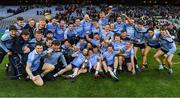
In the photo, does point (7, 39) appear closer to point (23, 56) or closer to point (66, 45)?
point (23, 56)

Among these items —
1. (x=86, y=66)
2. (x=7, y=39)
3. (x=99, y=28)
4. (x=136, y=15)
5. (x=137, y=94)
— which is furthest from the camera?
(x=136, y=15)

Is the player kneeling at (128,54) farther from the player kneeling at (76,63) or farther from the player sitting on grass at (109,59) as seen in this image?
the player kneeling at (76,63)

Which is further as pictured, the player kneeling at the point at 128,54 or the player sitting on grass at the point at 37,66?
the player kneeling at the point at 128,54

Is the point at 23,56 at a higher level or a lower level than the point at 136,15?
higher

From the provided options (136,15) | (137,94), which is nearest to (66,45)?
(137,94)

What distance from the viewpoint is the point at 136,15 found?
47.3 meters

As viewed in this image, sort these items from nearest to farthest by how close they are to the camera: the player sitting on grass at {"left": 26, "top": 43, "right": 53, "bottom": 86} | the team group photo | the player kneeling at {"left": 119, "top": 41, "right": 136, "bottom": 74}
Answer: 1. the player sitting on grass at {"left": 26, "top": 43, "right": 53, "bottom": 86}
2. the team group photo
3. the player kneeling at {"left": 119, "top": 41, "right": 136, "bottom": 74}

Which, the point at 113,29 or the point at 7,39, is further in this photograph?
the point at 113,29

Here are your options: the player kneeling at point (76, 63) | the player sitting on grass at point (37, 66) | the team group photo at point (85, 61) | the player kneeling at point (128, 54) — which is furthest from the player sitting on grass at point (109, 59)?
the player sitting on grass at point (37, 66)

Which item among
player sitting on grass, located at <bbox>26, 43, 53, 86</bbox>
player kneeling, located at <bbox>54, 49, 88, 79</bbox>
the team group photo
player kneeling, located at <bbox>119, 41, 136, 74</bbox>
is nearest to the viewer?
player sitting on grass, located at <bbox>26, 43, 53, 86</bbox>

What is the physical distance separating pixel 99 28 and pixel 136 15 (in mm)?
31462

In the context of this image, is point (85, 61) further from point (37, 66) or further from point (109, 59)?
point (37, 66)

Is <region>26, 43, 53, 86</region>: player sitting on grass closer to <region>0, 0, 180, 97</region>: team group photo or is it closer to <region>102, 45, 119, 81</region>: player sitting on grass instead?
<region>0, 0, 180, 97</region>: team group photo

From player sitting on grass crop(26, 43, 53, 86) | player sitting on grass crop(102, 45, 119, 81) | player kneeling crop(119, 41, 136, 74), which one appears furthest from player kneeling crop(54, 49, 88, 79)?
player kneeling crop(119, 41, 136, 74)
